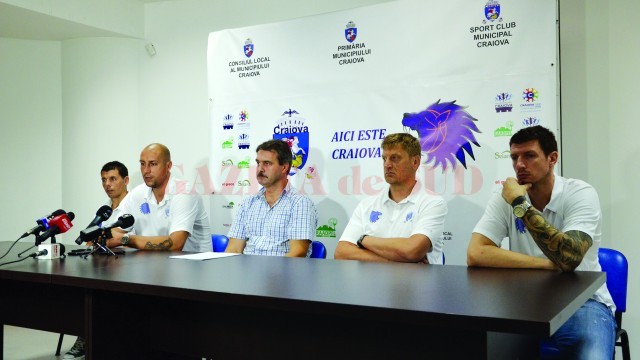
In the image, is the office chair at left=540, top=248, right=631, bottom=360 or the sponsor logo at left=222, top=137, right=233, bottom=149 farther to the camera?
the sponsor logo at left=222, top=137, right=233, bottom=149

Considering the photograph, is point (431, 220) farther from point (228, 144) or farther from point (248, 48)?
point (248, 48)

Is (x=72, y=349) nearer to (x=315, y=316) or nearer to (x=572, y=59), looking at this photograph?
(x=315, y=316)

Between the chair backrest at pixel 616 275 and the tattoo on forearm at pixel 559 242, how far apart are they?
0.45 metres

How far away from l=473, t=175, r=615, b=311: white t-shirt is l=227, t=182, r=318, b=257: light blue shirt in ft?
3.60

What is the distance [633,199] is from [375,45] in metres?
1.77

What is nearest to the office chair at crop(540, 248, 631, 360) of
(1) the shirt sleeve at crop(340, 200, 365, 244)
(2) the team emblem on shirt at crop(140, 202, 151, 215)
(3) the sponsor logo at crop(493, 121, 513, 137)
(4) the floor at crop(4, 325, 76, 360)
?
(3) the sponsor logo at crop(493, 121, 513, 137)

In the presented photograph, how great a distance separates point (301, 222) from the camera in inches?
121

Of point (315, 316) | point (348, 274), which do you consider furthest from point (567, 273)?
point (315, 316)

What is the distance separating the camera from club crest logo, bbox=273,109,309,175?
12.4 ft

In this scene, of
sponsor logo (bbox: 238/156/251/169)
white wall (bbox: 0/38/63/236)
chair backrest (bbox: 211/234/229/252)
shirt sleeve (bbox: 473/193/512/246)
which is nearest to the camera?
shirt sleeve (bbox: 473/193/512/246)

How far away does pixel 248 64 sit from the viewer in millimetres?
4039

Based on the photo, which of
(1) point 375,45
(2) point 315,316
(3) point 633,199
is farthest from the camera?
(1) point 375,45

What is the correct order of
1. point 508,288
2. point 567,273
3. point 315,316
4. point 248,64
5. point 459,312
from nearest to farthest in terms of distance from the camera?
point 459,312, point 508,288, point 315,316, point 567,273, point 248,64

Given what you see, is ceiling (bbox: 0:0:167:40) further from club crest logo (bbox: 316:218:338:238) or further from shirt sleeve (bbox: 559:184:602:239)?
shirt sleeve (bbox: 559:184:602:239)
